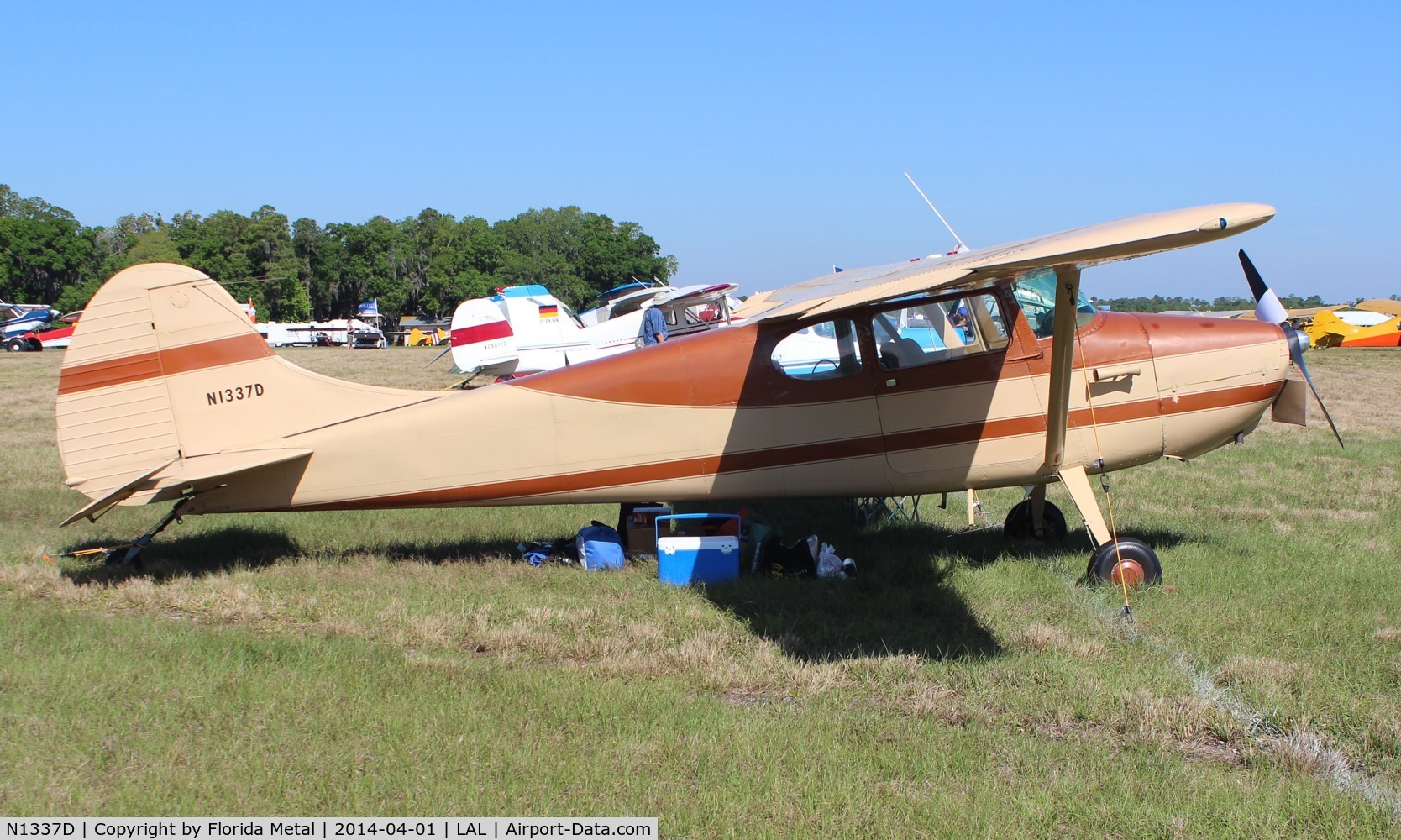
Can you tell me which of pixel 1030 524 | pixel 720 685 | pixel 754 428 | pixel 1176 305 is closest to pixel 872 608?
pixel 754 428

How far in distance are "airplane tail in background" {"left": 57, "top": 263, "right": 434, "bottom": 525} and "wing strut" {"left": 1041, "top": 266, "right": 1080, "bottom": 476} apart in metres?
4.27

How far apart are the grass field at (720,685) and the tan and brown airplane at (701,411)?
0.72 metres

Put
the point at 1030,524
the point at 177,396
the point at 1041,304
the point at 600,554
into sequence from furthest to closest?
the point at 1030,524, the point at 600,554, the point at 1041,304, the point at 177,396

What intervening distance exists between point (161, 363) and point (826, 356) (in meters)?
4.59

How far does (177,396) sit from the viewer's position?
657 centimetres

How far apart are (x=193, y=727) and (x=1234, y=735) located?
15.2 ft

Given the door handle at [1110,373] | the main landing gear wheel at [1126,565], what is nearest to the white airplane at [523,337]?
Result: the door handle at [1110,373]

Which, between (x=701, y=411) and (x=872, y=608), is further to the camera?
(x=701, y=411)

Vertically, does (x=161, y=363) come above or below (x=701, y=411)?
above

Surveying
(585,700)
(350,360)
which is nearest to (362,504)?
(585,700)

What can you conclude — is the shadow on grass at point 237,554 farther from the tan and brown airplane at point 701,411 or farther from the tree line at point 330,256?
the tree line at point 330,256

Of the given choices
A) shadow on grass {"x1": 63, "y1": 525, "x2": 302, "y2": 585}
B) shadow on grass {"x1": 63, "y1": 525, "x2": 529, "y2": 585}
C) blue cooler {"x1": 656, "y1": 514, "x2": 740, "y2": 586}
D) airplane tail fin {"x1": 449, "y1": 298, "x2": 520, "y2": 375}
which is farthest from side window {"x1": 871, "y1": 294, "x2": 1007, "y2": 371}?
airplane tail fin {"x1": 449, "y1": 298, "x2": 520, "y2": 375}

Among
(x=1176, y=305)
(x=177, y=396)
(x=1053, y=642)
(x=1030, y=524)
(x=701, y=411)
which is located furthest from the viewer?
(x=1176, y=305)

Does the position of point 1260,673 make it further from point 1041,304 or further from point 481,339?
point 481,339
